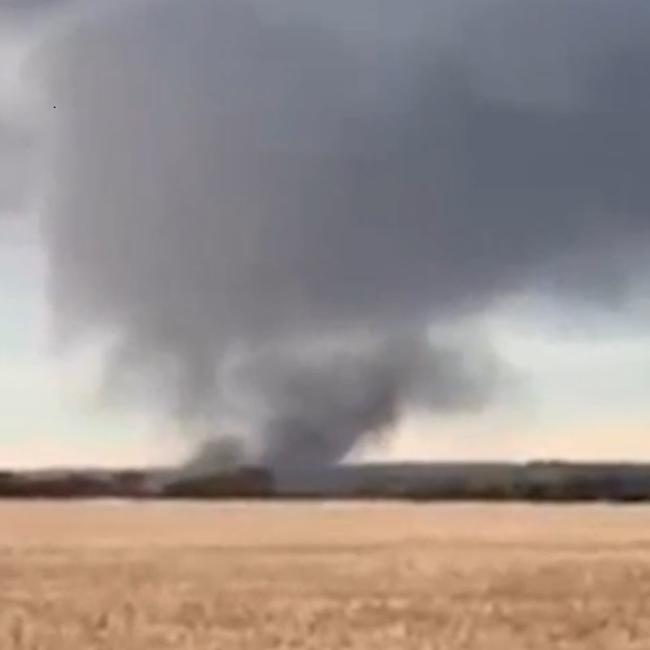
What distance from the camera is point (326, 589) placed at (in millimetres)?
30234

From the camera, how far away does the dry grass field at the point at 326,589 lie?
23.4 m

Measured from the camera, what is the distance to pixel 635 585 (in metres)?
29.8

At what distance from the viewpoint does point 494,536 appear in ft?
171

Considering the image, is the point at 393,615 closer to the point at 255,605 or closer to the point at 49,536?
the point at 255,605

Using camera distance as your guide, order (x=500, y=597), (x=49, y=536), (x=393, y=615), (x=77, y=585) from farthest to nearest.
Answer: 1. (x=49, y=536)
2. (x=77, y=585)
3. (x=500, y=597)
4. (x=393, y=615)

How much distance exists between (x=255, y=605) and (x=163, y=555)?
13.8m

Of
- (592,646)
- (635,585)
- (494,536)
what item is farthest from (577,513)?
(592,646)

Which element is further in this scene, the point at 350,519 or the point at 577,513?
the point at 577,513

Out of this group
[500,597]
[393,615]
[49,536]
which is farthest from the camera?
[49,536]

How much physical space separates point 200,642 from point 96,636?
4.01 feet

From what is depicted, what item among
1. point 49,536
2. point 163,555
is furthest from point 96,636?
point 49,536

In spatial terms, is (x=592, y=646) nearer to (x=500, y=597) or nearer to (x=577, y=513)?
(x=500, y=597)

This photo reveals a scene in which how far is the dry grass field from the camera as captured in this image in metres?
23.4

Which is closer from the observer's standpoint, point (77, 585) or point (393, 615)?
point (393, 615)
